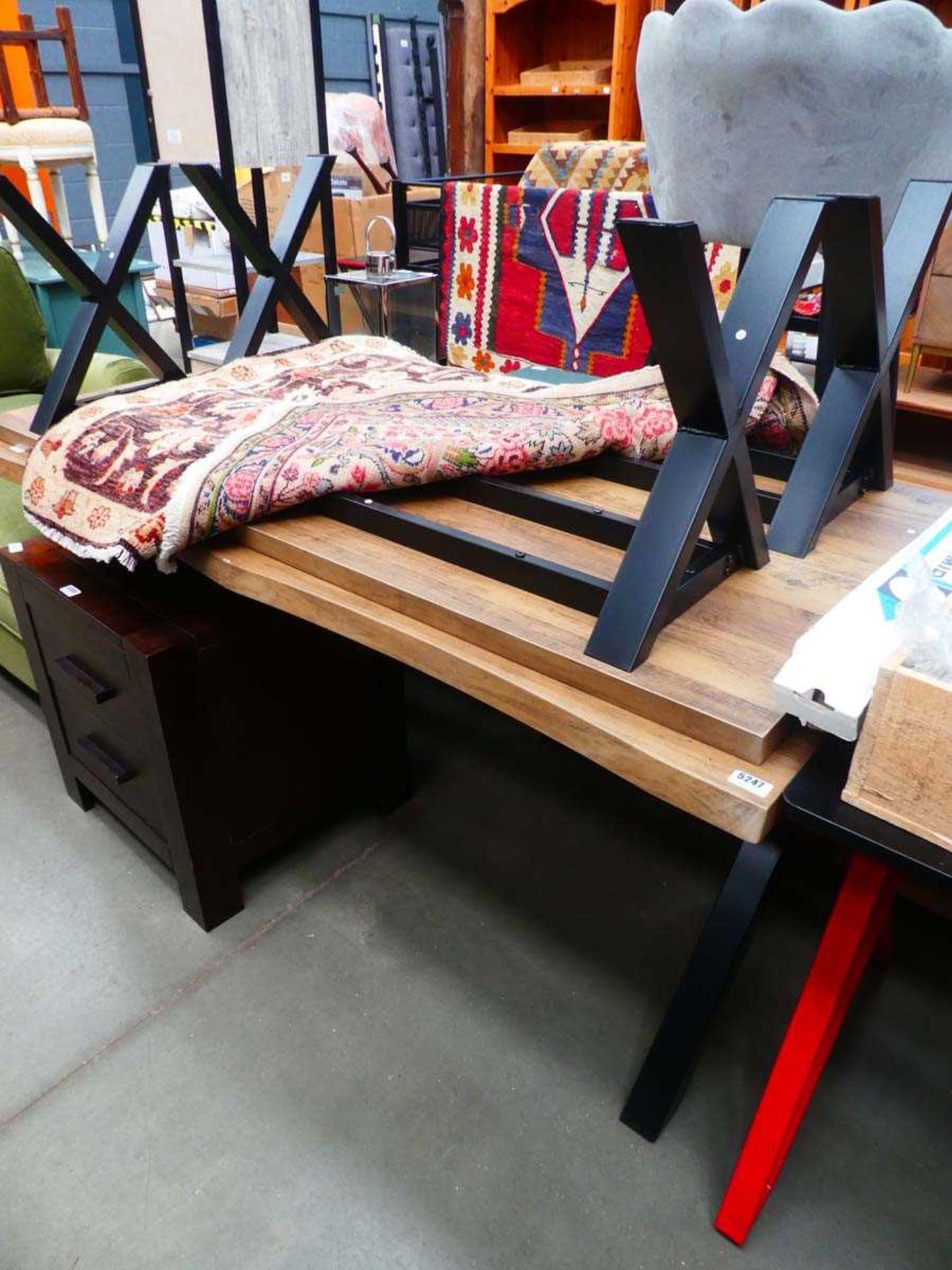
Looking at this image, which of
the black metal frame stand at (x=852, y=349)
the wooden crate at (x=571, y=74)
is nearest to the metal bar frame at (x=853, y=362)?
the black metal frame stand at (x=852, y=349)

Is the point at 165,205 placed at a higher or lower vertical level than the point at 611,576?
higher

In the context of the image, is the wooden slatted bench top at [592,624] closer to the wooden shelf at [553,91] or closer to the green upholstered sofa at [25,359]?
the green upholstered sofa at [25,359]

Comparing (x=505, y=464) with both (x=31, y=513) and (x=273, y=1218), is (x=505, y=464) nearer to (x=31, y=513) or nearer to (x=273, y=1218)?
(x=31, y=513)

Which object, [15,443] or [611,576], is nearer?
[611,576]

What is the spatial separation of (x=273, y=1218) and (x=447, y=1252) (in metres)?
0.19

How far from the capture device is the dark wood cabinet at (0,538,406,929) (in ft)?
3.86

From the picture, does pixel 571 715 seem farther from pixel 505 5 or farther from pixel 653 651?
pixel 505 5

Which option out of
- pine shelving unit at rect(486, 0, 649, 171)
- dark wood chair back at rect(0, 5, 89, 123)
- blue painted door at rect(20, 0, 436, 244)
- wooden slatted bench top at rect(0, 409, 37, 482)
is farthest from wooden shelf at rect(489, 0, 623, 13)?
wooden slatted bench top at rect(0, 409, 37, 482)

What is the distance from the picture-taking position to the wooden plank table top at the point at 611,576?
0.71 m

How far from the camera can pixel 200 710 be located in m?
1.19

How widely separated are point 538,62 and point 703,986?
457 centimetres

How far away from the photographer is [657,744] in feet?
2.28

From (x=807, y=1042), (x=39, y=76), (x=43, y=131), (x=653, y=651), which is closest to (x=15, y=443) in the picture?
(x=653, y=651)

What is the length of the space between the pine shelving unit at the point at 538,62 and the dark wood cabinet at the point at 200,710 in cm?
332
